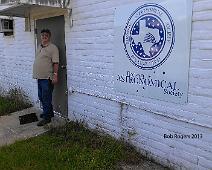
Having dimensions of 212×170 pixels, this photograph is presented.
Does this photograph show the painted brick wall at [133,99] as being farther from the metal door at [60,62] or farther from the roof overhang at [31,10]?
the roof overhang at [31,10]

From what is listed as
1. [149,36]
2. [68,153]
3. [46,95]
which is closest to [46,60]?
[46,95]

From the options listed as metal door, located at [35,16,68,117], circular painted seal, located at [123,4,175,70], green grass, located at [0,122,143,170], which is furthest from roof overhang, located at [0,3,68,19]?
green grass, located at [0,122,143,170]

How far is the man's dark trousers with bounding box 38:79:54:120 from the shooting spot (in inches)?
274

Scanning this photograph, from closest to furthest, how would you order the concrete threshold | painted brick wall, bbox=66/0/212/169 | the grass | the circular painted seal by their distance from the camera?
painted brick wall, bbox=66/0/212/169 → the circular painted seal → the concrete threshold → the grass

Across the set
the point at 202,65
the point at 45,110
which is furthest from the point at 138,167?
the point at 45,110

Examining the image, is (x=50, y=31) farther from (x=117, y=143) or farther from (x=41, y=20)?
(x=117, y=143)

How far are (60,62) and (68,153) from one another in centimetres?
261

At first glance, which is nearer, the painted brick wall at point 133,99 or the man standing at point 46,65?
the painted brick wall at point 133,99

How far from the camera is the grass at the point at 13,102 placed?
8.27 meters

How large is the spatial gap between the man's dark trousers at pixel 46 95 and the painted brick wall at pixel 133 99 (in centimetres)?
44

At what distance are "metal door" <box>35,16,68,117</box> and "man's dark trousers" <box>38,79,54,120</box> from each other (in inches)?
11.4

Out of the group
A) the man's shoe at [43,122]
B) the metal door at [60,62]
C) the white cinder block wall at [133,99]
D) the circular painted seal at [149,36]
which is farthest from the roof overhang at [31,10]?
the man's shoe at [43,122]

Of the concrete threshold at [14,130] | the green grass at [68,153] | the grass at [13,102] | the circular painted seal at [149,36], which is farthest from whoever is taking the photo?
the grass at [13,102]

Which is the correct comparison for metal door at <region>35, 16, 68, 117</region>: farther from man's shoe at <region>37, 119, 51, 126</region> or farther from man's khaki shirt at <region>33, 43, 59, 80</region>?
man's shoe at <region>37, 119, 51, 126</region>
